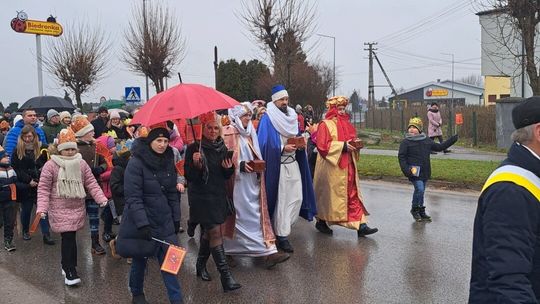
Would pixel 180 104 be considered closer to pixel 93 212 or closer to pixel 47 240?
pixel 93 212

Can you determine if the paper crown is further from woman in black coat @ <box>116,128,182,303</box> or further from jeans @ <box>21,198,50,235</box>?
jeans @ <box>21,198,50,235</box>

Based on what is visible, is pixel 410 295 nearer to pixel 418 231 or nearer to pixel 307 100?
pixel 418 231

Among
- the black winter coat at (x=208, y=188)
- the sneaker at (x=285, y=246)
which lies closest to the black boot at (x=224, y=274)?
the black winter coat at (x=208, y=188)

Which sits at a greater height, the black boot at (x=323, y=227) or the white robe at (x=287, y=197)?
the white robe at (x=287, y=197)

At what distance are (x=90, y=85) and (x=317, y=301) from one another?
23.4 meters

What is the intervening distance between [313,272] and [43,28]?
18.5m

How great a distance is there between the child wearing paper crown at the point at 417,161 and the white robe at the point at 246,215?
2.98 meters

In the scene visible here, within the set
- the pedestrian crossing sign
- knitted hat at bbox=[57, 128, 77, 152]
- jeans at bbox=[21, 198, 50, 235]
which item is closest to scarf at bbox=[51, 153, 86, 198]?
knitted hat at bbox=[57, 128, 77, 152]

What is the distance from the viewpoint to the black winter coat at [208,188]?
17.5 ft

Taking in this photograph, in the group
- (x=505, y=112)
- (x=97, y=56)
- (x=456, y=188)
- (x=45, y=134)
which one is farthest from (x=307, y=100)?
(x=45, y=134)

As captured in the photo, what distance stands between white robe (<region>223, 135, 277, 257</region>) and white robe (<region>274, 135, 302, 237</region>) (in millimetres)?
439

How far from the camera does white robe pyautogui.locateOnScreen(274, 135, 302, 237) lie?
6.56 metres

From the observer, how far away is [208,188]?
17.7 feet

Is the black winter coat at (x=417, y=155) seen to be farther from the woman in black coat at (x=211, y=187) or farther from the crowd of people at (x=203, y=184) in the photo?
the woman in black coat at (x=211, y=187)
